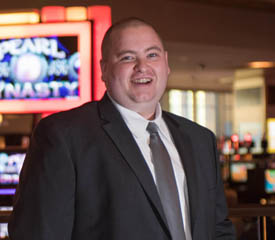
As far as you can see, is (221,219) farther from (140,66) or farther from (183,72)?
(183,72)

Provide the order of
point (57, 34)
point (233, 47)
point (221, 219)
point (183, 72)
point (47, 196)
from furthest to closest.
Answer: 1. point (183, 72)
2. point (233, 47)
3. point (57, 34)
4. point (221, 219)
5. point (47, 196)

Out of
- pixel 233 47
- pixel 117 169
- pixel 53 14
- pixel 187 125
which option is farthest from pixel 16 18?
pixel 233 47

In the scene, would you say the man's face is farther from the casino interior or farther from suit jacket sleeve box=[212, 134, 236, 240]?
the casino interior

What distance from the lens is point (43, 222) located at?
1171mm

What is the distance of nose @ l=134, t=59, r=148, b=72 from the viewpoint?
51.5 inches

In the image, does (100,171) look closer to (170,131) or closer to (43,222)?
(43,222)

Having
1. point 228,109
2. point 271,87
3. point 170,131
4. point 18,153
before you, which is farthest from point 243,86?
point 170,131

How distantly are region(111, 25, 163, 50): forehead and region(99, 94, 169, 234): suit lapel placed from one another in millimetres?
166

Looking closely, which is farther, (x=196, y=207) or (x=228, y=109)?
(x=228, y=109)

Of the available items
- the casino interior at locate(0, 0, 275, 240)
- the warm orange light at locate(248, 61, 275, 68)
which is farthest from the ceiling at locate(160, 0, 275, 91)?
the warm orange light at locate(248, 61, 275, 68)

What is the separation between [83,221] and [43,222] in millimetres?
101

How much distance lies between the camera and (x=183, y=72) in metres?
12.3

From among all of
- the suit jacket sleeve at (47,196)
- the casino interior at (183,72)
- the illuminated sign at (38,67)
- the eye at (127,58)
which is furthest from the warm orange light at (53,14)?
the suit jacket sleeve at (47,196)

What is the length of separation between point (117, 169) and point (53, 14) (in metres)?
2.18
